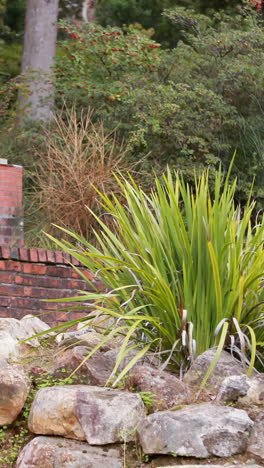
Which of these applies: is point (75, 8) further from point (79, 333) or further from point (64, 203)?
point (79, 333)

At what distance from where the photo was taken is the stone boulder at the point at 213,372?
3693 mm

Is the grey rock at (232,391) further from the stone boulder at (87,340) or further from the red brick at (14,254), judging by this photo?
the red brick at (14,254)

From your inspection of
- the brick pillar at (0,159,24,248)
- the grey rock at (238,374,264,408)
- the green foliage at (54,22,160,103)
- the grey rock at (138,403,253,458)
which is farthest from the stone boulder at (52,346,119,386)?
the green foliage at (54,22,160,103)

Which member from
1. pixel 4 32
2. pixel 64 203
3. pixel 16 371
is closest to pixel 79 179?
pixel 64 203

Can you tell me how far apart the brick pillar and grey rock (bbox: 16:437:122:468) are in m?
4.29

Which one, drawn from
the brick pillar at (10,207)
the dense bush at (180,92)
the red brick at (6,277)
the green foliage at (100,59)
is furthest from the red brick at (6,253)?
the green foliage at (100,59)

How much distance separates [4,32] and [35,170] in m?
6.45

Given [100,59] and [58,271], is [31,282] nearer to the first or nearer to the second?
[58,271]

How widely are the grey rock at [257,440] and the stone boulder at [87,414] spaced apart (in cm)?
47

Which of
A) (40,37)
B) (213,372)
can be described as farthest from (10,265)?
(40,37)

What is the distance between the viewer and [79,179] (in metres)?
8.43

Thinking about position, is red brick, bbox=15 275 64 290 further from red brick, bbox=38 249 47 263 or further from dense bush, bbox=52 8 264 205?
dense bush, bbox=52 8 264 205

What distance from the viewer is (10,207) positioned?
7.49m

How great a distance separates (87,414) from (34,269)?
3.45m
